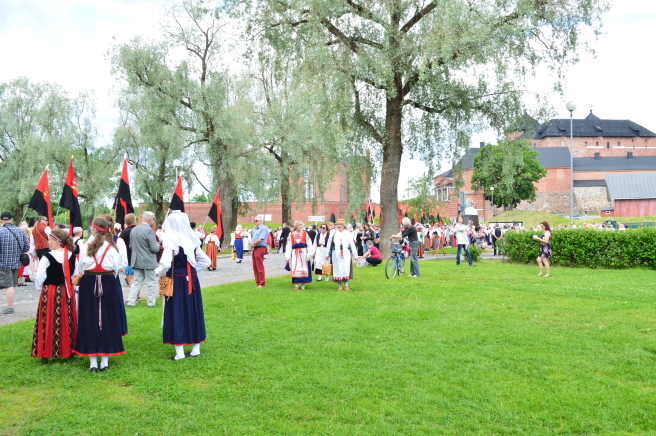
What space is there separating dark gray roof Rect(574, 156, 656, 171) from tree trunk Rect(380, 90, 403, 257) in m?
95.3

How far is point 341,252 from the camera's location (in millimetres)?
14148

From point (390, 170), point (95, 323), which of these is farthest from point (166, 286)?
point (390, 170)

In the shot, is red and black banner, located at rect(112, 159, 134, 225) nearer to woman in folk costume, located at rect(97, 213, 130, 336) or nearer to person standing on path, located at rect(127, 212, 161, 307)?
person standing on path, located at rect(127, 212, 161, 307)

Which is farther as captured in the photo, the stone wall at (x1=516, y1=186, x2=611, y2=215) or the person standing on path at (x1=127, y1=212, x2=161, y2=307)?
the stone wall at (x1=516, y1=186, x2=611, y2=215)

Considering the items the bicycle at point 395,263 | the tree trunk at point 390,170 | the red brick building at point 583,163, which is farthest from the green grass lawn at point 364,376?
the red brick building at point 583,163

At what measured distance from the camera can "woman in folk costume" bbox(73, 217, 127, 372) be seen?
6.37 metres

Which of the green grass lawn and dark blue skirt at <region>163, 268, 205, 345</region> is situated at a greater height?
dark blue skirt at <region>163, 268, 205, 345</region>

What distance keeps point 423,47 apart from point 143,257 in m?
11.7

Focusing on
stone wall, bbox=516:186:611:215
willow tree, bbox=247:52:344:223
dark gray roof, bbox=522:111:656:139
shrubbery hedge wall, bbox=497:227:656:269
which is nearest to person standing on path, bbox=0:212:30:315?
shrubbery hedge wall, bbox=497:227:656:269

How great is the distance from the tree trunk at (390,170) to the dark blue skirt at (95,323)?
50.2 feet

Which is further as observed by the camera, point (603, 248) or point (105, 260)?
point (603, 248)

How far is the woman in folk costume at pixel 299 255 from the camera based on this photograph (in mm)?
14000

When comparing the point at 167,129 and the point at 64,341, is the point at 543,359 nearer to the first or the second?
the point at 64,341

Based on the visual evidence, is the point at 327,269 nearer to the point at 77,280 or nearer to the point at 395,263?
the point at 395,263
